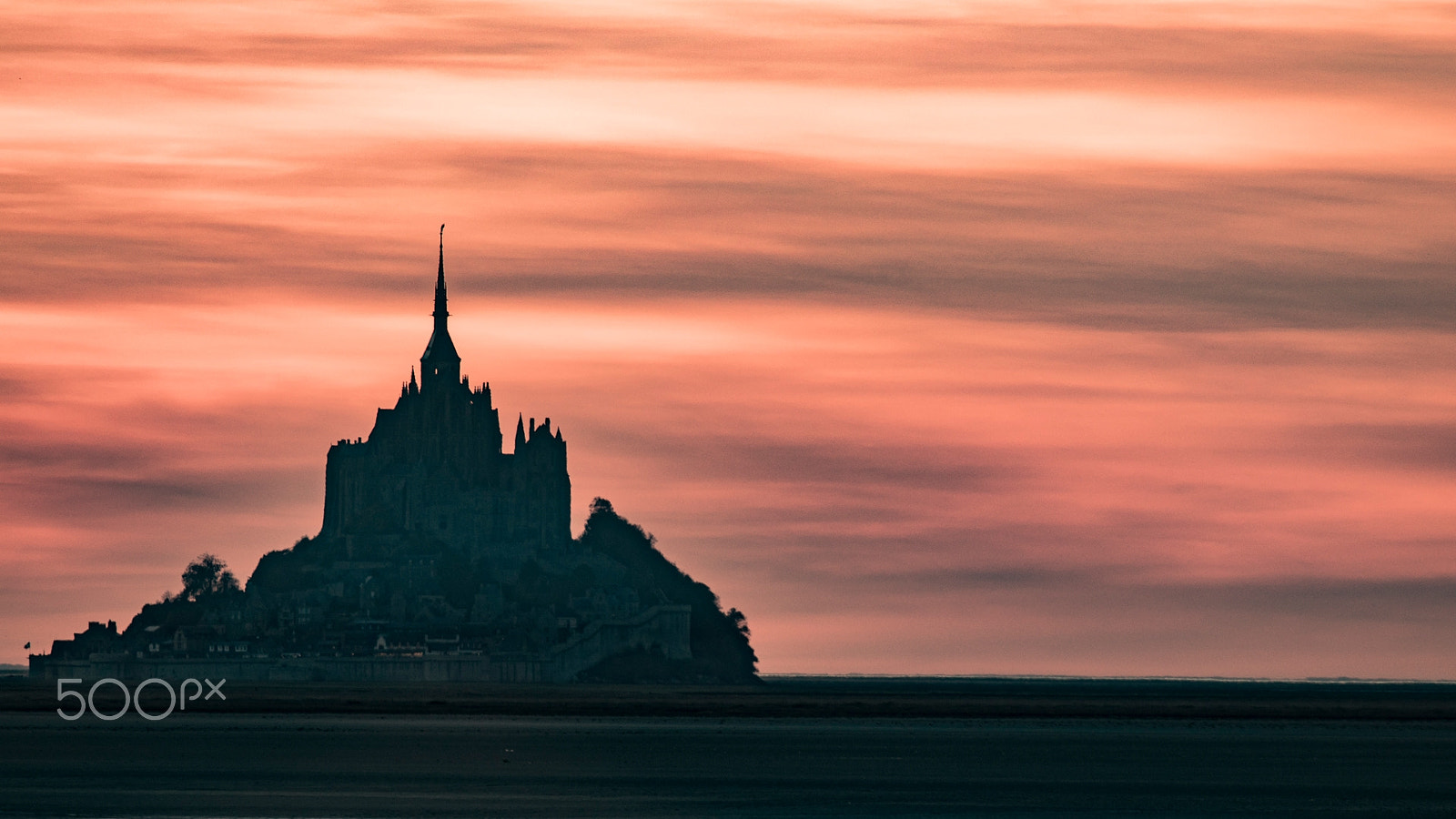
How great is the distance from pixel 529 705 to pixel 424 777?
9758 cm

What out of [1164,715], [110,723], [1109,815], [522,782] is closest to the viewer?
[1109,815]

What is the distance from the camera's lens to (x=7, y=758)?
7225 centimetres

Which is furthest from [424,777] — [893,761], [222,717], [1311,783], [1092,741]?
[222,717]

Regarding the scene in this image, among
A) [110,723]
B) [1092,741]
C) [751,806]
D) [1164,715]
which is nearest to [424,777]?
[751,806]

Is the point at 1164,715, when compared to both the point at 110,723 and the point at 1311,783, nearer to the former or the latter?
the point at 110,723

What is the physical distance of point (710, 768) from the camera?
7138cm

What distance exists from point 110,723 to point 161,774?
161ft

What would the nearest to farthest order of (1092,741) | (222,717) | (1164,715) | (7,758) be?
(7,758) < (1092,741) < (222,717) < (1164,715)

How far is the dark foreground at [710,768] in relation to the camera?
53.5 meters

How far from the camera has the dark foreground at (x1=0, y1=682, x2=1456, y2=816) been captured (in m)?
53.5

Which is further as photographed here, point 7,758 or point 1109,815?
point 7,758

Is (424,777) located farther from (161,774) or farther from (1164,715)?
(1164,715)

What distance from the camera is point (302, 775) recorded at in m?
64.1

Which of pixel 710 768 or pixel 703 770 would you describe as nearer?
pixel 703 770
